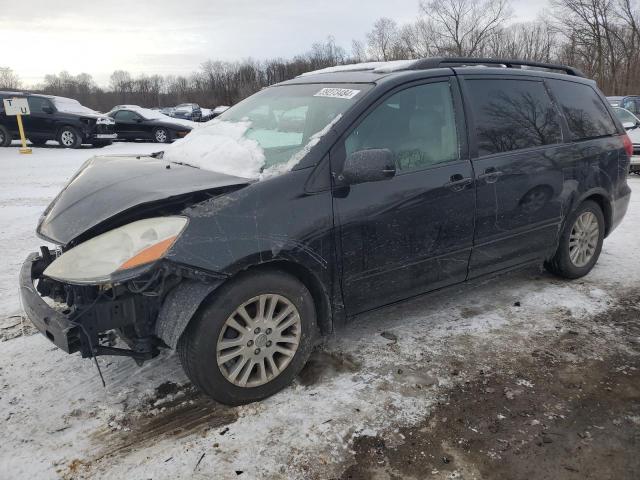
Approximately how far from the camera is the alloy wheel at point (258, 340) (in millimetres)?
2713

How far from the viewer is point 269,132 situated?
135 inches

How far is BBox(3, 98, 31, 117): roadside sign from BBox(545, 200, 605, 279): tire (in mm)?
14550

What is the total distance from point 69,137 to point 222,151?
48.9 ft

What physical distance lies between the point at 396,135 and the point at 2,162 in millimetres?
12594

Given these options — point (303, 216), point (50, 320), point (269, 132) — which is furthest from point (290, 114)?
point (50, 320)

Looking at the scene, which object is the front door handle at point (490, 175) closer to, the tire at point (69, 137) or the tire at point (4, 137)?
the tire at point (69, 137)

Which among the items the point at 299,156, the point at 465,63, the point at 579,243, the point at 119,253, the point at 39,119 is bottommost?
the point at 579,243

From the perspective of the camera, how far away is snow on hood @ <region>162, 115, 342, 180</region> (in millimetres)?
Answer: 2916

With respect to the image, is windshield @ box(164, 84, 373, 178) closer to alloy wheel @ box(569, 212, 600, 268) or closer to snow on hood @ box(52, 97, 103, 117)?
alloy wheel @ box(569, 212, 600, 268)

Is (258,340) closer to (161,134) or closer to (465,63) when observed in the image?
(465,63)

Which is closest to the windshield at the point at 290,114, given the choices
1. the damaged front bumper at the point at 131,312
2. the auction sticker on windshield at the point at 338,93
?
the auction sticker on windshield at the point at 338,93

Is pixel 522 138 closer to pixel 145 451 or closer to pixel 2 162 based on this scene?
pixel 145 451

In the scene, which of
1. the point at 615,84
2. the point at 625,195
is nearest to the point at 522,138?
the point at 625,195

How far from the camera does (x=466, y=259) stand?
3658 millimetres
